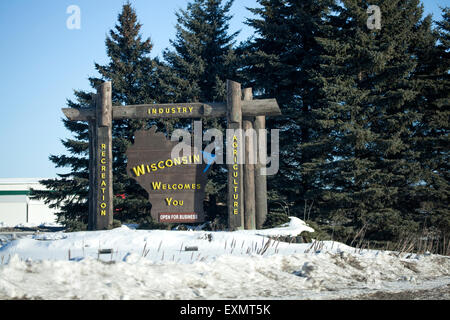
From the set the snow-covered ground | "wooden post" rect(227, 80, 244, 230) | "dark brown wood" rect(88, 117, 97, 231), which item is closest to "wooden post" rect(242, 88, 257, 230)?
"wooden post" rect(227, 80, 244, 230)

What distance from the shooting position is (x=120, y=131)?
21.3 meters

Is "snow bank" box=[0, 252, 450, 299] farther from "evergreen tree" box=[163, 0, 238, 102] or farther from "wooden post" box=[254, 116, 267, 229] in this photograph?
"evergreen tree" box=[163, 0, 238, 102]

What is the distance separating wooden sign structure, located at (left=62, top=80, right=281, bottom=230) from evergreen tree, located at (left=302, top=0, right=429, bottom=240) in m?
4.74

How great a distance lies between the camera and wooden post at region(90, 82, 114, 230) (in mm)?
13594

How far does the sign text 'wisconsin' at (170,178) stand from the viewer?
13805 mm

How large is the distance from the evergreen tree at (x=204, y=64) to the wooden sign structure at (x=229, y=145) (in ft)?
19.4

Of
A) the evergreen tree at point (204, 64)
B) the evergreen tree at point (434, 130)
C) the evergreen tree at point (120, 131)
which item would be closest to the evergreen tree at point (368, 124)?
the evergreen tree at point (434, 130)

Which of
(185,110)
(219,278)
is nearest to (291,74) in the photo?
(185,110)

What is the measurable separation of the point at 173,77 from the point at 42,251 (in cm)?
1322

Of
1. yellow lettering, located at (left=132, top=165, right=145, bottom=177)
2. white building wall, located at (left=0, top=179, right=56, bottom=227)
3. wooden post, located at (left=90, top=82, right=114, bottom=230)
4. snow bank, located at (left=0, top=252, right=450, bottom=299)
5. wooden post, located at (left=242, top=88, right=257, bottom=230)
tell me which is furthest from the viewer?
white building wall, located at (left=0, top=179, right=56, bottom=227)

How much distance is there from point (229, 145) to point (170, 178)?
2.15m

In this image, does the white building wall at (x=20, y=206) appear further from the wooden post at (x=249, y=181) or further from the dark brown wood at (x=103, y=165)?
the wooden post at (x=249, y=181)

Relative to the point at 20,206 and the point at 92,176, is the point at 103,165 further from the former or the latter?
the point at 20,206

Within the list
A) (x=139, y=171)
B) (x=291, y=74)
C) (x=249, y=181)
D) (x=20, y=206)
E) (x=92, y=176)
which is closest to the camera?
(x=249, y=181)
